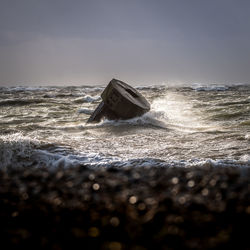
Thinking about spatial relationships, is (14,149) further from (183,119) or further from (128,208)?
(183,119)

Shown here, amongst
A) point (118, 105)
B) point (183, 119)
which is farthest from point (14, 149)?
point (183, 119)

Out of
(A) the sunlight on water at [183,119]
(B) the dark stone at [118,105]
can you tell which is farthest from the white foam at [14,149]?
(A) the sunlight on water at [183,119]

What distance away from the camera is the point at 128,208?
2266mm

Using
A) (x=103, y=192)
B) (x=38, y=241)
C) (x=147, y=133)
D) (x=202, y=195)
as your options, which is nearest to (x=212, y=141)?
(x=147, y=133)

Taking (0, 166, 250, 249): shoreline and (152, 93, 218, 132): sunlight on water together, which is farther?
(152, 93, 218, 132): sunlight on water

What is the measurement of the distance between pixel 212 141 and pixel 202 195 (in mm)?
2762

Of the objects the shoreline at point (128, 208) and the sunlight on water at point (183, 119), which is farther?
the sunlight on water at point (183, 119)

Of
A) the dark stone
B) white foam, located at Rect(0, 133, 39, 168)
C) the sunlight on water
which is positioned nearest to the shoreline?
white foam, located at Rect(0, 133, 39, 168)

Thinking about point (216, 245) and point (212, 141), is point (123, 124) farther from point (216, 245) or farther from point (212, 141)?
point (216, 245)

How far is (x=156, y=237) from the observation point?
1.83m

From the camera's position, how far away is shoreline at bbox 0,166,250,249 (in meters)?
1.80

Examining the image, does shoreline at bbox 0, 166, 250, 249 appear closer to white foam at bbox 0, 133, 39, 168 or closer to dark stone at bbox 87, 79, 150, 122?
white foam at bbox 0, 133, 39, 168

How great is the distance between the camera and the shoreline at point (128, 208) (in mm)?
1801

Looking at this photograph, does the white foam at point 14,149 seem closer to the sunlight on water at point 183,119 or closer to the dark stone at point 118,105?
the dark stone at point 118,105
